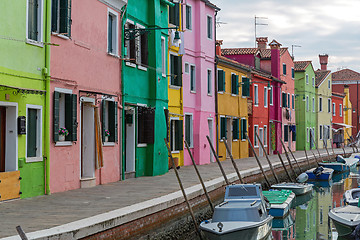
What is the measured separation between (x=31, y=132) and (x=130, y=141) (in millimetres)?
6836

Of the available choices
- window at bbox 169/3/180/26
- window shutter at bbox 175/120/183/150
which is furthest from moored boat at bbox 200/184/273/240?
window at bbox 169/3/180/26

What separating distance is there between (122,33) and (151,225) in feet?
29.2

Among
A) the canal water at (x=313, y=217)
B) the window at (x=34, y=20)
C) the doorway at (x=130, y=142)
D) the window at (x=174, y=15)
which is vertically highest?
the window at (x=174, y=15)

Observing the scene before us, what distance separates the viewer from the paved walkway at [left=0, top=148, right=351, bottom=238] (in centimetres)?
1061

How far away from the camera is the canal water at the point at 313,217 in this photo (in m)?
18.2

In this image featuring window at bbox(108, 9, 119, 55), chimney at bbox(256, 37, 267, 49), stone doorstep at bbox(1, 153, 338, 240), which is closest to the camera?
stone doorstep at bbox(1, 153, 338, 240)

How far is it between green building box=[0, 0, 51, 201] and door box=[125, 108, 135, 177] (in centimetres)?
609

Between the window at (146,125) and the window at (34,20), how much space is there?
24.6ft

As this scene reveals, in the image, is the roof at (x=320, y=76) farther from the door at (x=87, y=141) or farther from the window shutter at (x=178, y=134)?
the door at (x=87, y=141)

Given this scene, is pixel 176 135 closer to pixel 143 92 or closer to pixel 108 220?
pixel 143 92

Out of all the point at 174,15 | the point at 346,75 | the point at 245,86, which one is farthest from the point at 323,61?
the point at 174,15

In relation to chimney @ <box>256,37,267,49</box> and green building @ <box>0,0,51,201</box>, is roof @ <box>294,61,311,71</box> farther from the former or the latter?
green building @ <box>0,0,51,201</box>

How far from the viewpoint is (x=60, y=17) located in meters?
15.6

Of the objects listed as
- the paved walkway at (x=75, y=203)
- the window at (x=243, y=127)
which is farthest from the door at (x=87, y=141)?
the window at (x=243, y=127)
